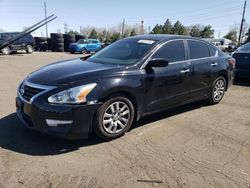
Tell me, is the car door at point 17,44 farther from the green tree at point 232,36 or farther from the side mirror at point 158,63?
the green tree at point 232,36

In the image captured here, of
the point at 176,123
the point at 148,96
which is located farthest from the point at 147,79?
the point at 176,123

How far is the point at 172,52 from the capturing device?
17.4 feet

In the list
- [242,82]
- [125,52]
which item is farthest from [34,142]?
[242,82]

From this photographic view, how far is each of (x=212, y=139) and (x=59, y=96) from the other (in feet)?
8.06

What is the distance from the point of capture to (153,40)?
205 inches

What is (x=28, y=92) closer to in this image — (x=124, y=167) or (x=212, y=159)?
(x=124, y=167)

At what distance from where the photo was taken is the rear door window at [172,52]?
16.6 ft

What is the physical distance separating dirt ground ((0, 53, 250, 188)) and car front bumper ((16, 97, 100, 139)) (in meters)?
0.27

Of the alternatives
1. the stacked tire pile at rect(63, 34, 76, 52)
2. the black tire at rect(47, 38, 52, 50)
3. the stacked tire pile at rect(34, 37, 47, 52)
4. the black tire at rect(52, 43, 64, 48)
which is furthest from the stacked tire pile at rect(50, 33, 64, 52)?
the stacked tire pile at rect(34, 37, 47, 52)

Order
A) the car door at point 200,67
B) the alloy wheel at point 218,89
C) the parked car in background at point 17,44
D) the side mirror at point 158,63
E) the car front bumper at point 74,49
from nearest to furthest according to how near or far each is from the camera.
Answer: the side mirror at point 158,63 < the car door at point 200,67 < the alloy wheel at point 218,89 < the parked car in background at point 17,44 < the car front bumper at point 74,49

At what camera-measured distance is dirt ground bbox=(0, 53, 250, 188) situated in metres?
3.27

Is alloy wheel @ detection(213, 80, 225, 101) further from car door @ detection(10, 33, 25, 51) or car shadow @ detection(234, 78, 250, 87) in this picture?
car door @ detection(10, 33, 25, 51)

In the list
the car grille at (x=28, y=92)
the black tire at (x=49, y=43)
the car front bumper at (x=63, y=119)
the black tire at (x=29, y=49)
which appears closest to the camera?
the car front bumper at (x=63, y=119)

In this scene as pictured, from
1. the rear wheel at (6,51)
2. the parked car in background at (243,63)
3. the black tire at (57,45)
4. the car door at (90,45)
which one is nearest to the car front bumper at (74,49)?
the car door at (90,45)
